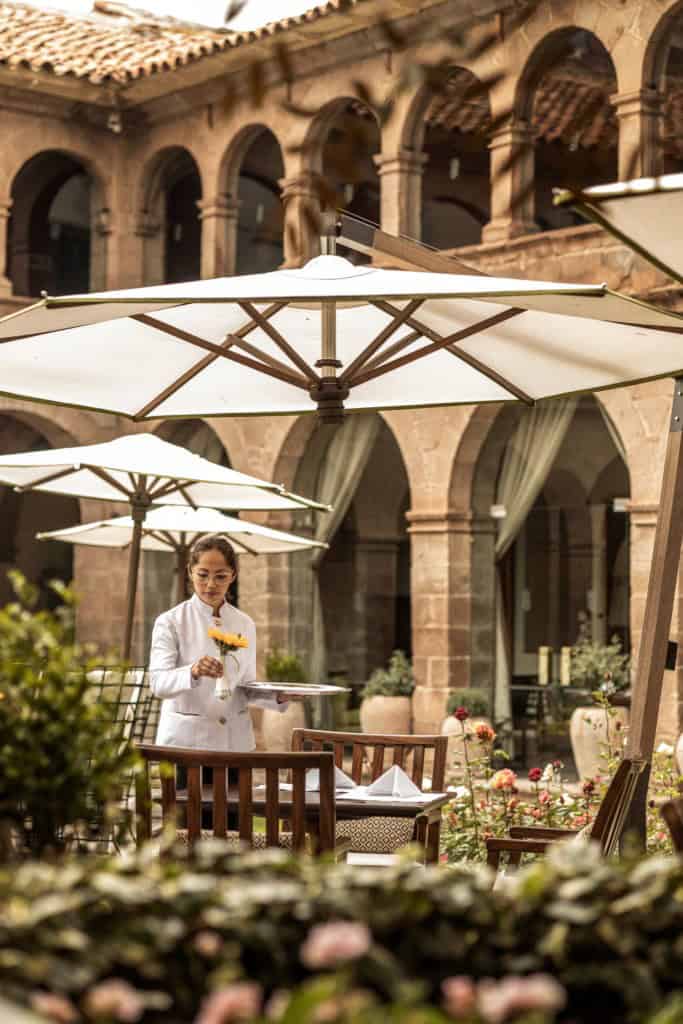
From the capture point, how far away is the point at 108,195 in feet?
62.2

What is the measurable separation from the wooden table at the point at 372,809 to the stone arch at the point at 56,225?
44.7 feet

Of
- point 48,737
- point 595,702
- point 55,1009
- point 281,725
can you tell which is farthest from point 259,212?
point 55,1009

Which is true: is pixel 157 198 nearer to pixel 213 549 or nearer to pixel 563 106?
pixel 563 106

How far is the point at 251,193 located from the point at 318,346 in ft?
48.1

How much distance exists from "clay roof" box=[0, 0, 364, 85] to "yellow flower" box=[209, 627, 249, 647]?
1038cm

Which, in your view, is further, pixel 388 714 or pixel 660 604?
pixel 388 714

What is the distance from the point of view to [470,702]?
14.9 m

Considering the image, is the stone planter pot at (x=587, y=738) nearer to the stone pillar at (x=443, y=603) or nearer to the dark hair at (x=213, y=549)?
the stone pillar at (x=443, y=603)

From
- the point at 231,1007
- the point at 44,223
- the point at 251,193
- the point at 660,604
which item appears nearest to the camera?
the point at 231,1007

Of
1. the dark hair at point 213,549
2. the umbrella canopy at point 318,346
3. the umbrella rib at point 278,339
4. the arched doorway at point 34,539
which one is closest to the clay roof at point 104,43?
the arched doorway at point 34,539

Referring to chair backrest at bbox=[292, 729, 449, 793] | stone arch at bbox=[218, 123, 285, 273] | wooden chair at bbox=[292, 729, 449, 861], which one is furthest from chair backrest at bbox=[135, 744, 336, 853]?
stone arch at bbox=[218, 123, 285, 273]

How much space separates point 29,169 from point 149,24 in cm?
233

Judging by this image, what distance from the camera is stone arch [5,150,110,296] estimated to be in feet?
62.5

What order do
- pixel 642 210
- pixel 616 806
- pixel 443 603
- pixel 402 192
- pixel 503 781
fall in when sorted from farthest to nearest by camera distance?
pixel 402 192 → pixel 443 603 → pixel 503 781 → pixel 616 806 → pixel 642 210
